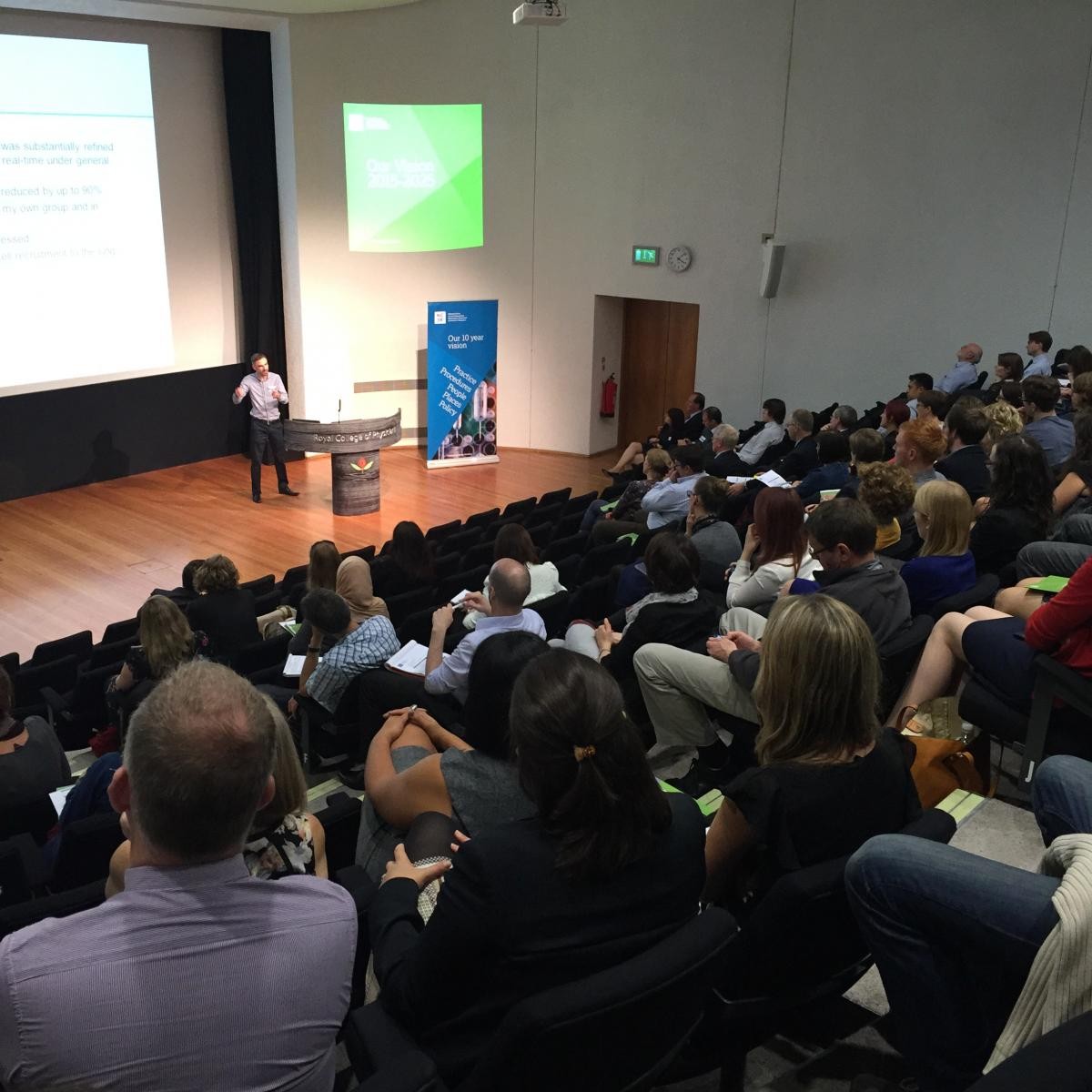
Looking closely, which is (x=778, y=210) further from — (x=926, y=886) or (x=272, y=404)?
(x=926, y=886)

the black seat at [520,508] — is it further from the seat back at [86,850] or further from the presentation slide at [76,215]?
the seat back at [86,850]

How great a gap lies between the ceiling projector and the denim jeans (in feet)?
27.8

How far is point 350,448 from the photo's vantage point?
32.3 ft

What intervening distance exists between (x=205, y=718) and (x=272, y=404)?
988 cm

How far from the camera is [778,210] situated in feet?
35.2

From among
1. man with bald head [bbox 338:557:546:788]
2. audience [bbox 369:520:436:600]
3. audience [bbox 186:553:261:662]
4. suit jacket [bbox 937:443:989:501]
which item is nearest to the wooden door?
audience [bbox 369:520:436:600]

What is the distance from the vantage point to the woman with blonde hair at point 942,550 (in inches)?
140

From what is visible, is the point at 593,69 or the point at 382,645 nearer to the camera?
→ the point at 382,645

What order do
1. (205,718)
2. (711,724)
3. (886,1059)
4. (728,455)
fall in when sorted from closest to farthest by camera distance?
(205,718), (886,1059), (711,724), (728,455)

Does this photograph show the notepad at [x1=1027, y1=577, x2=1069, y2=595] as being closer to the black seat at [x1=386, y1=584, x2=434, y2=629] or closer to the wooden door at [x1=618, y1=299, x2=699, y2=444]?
the black seat at [x1=386, y1=584, x2=434, y2=629]

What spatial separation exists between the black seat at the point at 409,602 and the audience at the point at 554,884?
3633mm

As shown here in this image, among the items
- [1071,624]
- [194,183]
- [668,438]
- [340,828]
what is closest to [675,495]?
[668,438]

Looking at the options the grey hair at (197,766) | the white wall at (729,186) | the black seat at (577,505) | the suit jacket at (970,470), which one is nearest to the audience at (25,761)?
the grey hair at (197,766)

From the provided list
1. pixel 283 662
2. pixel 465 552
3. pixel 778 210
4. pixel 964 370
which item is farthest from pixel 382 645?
pixel 778 210
